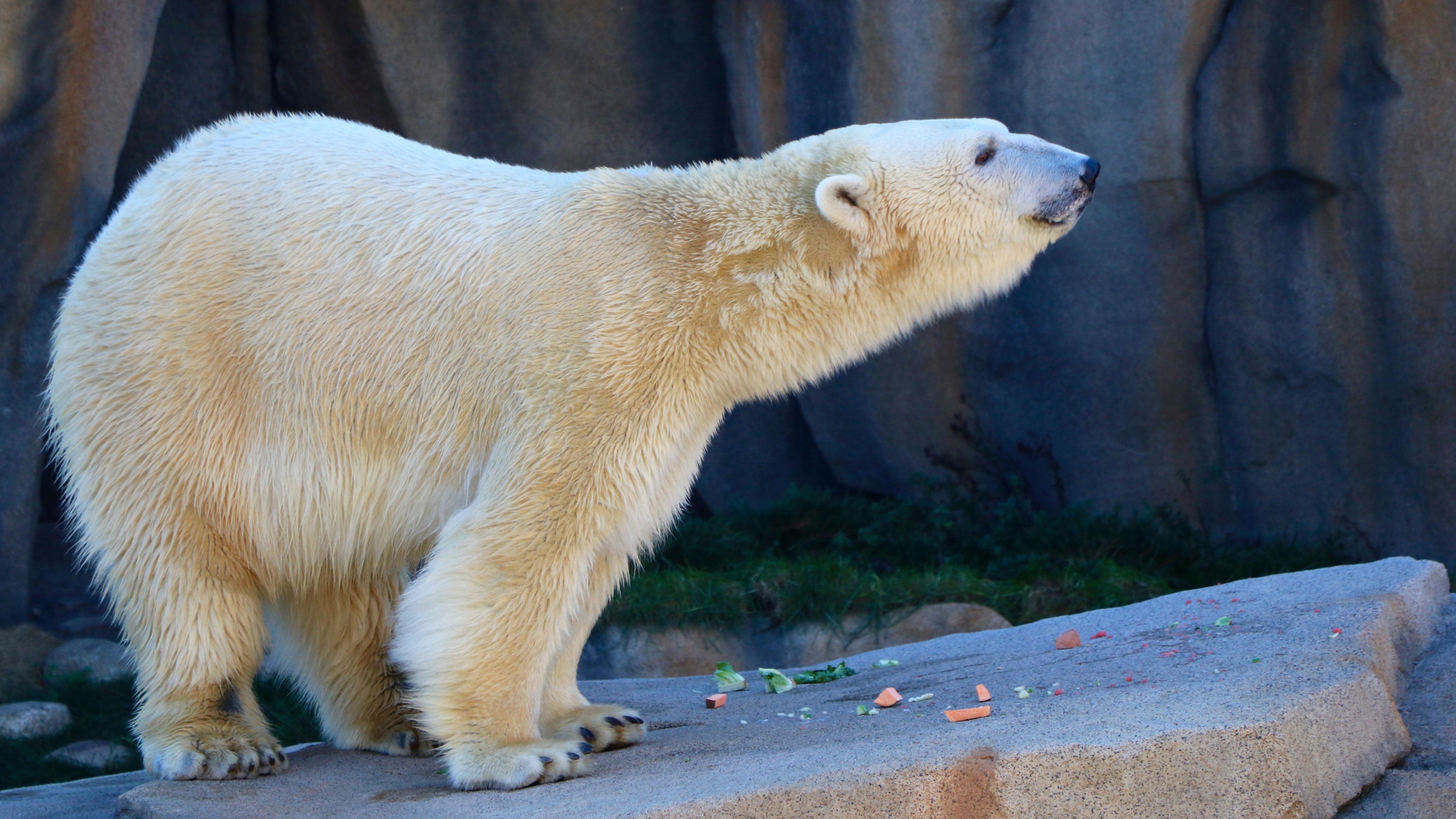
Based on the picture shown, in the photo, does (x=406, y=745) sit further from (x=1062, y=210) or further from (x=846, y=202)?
(x=1062, y=210)

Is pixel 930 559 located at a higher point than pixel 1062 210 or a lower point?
lower

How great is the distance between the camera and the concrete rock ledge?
2297 mm

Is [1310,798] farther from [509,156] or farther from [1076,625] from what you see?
[509,156]

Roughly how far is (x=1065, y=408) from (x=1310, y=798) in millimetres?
4201

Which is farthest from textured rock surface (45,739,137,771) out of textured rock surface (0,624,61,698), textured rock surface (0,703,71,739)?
textured rock surface (0,624,61,698)

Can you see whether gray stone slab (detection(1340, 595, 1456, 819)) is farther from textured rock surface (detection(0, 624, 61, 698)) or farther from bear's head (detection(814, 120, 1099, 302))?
textured rock surface (detection(0, 624, 61, 698))

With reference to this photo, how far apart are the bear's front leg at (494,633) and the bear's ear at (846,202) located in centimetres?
83

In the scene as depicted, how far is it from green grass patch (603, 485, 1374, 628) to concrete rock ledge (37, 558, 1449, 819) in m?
1.86

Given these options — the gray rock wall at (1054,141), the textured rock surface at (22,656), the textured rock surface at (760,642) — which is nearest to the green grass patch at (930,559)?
the textured rock surface at (760,642)

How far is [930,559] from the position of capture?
6203 millimetres

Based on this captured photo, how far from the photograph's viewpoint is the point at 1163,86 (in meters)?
5.87

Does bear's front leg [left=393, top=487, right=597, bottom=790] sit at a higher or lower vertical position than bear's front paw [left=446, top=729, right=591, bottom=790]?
higher

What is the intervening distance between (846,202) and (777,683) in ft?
4.73

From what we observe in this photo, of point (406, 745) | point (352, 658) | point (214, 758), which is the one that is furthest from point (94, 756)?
point (214, 758)
